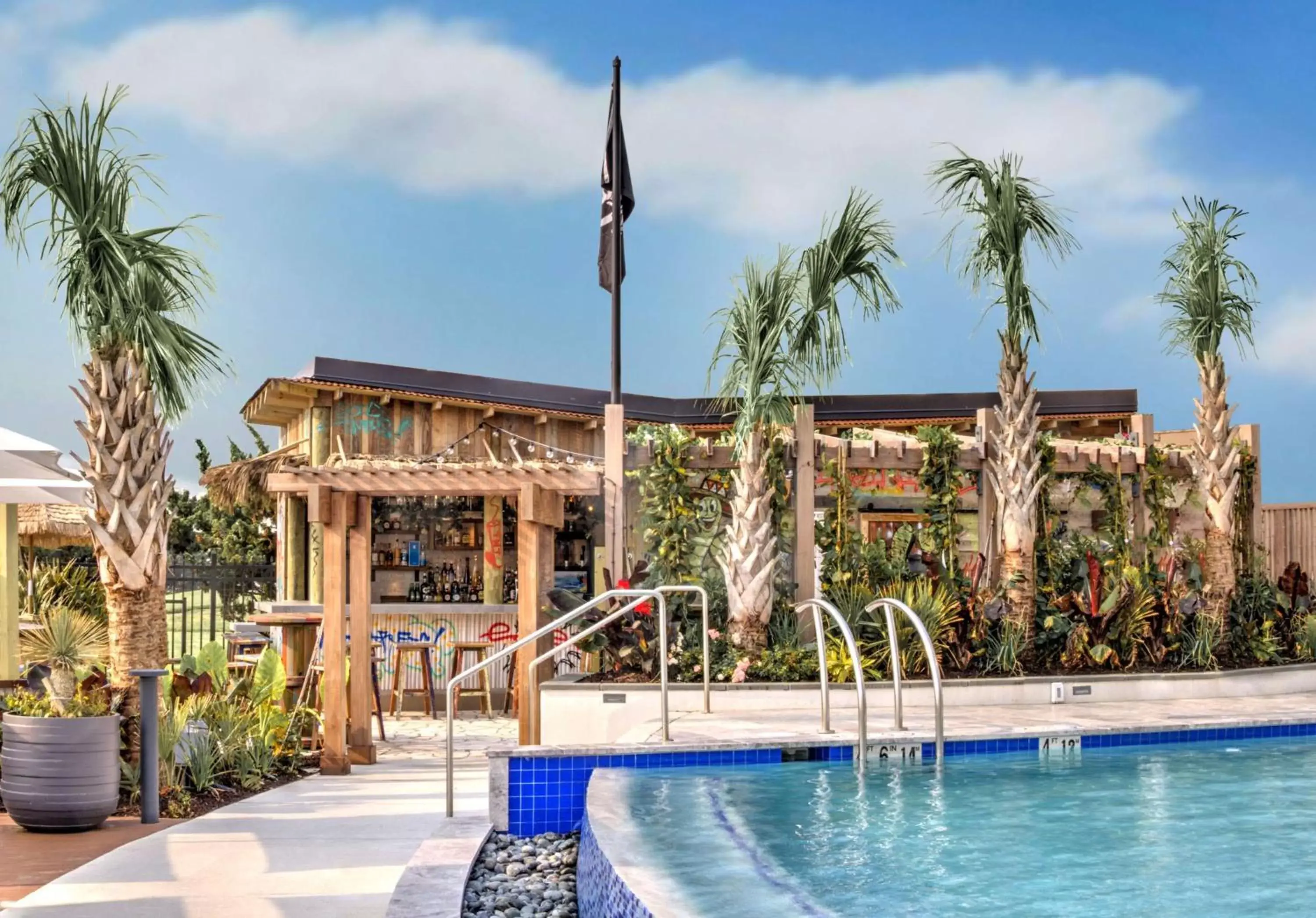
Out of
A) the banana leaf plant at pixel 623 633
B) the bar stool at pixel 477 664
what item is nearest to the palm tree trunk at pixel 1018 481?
the banana leaf plant at pixel 623 633

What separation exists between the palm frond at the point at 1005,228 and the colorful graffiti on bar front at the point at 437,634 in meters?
6.36

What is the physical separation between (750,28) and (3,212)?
23067mm

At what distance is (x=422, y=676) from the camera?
559 inches

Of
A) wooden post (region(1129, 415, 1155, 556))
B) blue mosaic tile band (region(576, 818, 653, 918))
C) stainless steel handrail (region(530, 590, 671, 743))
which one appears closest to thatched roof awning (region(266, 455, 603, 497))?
stainless steel handrail (region(530, 590, 671, 743))

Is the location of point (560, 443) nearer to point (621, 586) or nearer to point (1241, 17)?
point (621, 586)

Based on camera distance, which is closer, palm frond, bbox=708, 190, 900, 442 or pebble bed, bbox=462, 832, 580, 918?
pebble bed, bbox=462, 832, 580, 918

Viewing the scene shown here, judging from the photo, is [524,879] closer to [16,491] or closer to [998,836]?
[998,836]

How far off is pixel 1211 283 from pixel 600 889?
9940 millimetres

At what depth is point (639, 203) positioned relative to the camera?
37.5 metres

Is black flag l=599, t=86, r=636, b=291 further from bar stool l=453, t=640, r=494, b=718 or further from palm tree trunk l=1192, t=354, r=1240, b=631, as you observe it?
palm tree trunk l=1192, t=354, r=1240, b=631

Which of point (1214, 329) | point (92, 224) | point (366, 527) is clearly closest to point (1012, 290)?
point (1214, 329)

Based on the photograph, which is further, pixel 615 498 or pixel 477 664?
pixel 477 664

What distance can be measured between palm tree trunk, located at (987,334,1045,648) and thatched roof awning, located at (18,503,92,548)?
14021 millimetres

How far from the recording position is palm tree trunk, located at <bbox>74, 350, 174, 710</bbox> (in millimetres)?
8070
